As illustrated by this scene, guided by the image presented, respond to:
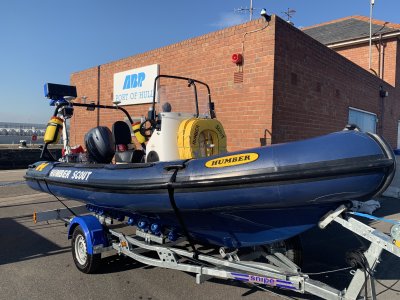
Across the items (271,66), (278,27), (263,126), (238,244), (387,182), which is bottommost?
(238,244)

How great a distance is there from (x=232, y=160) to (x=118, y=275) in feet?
6.82

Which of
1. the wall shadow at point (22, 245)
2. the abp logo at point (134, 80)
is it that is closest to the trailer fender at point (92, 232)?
the wall shadow at point (22, 245)

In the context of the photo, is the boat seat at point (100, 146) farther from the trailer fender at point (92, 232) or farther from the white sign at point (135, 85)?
the white sign at point (135, 85)

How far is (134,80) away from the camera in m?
9.53

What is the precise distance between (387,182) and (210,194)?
1.27 metres

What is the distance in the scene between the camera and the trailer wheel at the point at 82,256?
392 cm

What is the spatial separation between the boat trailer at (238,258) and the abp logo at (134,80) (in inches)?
195

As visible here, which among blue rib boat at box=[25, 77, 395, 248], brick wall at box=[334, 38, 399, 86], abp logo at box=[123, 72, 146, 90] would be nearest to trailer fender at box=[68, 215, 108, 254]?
blue rib boat at box=[25, 77, 395, 248]

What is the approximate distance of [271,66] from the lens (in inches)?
250

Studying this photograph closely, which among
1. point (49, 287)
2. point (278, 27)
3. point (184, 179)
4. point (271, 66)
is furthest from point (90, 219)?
point (278, 27)

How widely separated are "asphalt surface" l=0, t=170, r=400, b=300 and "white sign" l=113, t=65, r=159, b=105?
14.7 feet

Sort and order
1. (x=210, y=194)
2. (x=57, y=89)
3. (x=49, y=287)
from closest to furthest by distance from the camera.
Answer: (x=210, y=194), (x=49, y=287), (x=57, y=89)

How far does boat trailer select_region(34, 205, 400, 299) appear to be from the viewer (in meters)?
2.55

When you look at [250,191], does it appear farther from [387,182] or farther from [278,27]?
[278,27]
